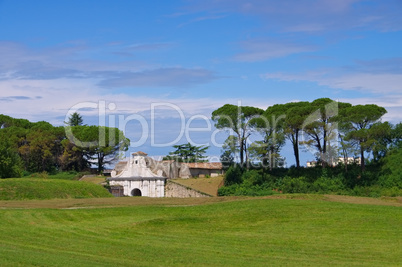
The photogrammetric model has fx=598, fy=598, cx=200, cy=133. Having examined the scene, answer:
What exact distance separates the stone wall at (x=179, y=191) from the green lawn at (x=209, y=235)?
82.0ft

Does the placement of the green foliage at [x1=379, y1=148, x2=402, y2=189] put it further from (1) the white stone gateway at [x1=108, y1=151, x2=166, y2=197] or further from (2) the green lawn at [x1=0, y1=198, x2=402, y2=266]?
(1) the white stone gateway at [x1=108, y1=151, x2=166, y2=197]

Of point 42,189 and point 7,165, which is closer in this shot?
point 42,189

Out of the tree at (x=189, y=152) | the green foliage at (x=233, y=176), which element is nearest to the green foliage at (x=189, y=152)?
the tree at (x=189, y=152)

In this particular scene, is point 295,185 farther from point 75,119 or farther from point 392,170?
point 75,119

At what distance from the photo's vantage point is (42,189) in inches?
1889

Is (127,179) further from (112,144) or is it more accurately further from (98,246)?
(98,246)

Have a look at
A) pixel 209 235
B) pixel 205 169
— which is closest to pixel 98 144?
pixel 205 169

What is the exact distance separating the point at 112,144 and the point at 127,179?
20035 mm

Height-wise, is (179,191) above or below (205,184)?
below

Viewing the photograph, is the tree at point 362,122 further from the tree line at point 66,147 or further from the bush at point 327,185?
the tree line at point 66,147

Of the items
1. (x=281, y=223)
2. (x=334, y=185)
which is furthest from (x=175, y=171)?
Result: (x=281, y=223)

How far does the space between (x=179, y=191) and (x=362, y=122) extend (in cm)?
2087

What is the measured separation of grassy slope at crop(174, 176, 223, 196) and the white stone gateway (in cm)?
288

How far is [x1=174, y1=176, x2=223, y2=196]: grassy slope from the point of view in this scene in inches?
2546
